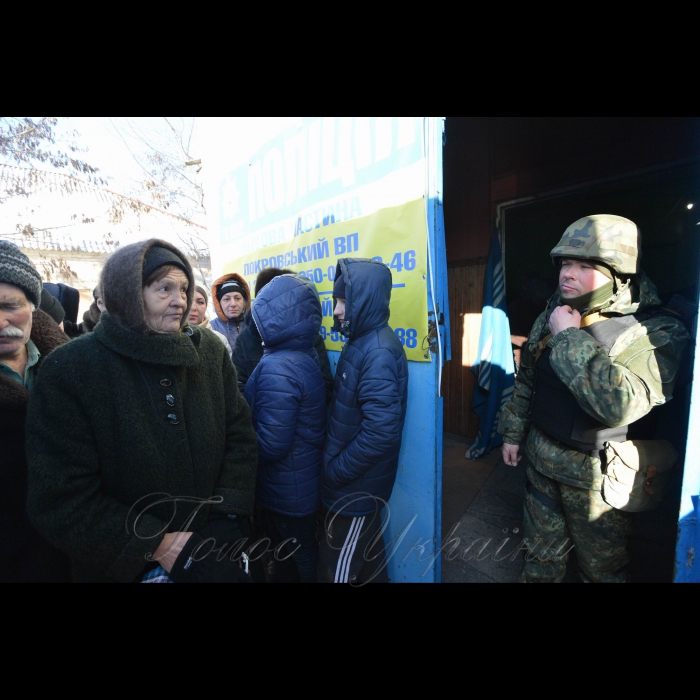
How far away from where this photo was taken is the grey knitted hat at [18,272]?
4.05ft

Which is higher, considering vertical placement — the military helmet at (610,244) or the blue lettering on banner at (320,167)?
the blue lettering on banner at (320,167)

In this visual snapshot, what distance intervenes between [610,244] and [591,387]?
2.34 feet

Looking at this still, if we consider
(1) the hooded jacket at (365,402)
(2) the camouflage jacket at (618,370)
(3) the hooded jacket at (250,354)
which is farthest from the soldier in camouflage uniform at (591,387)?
(3) the hooded jacket at (250,354)

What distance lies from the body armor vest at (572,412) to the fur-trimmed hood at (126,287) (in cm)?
191

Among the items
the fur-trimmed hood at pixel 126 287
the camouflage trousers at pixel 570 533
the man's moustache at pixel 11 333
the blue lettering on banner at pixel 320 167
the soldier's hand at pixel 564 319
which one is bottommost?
the camouflage trousers at pixel 570 533

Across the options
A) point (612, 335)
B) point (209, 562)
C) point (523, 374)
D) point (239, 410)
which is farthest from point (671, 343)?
point (209, 562)

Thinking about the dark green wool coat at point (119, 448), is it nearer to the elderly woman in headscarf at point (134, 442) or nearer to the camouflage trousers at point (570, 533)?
the elderly woman in headscarf at point (134, 442)

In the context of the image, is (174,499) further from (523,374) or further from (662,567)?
(662,567)

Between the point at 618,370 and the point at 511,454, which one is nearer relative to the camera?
the point at 618,370

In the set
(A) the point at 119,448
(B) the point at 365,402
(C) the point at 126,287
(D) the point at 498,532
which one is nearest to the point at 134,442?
(A) the point at 119,448

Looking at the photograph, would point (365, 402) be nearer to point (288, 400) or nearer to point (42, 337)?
point (288, 400)

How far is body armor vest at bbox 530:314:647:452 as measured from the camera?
163 centimetres

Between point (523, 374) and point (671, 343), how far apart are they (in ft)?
2.39

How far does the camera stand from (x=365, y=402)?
1.74 m
